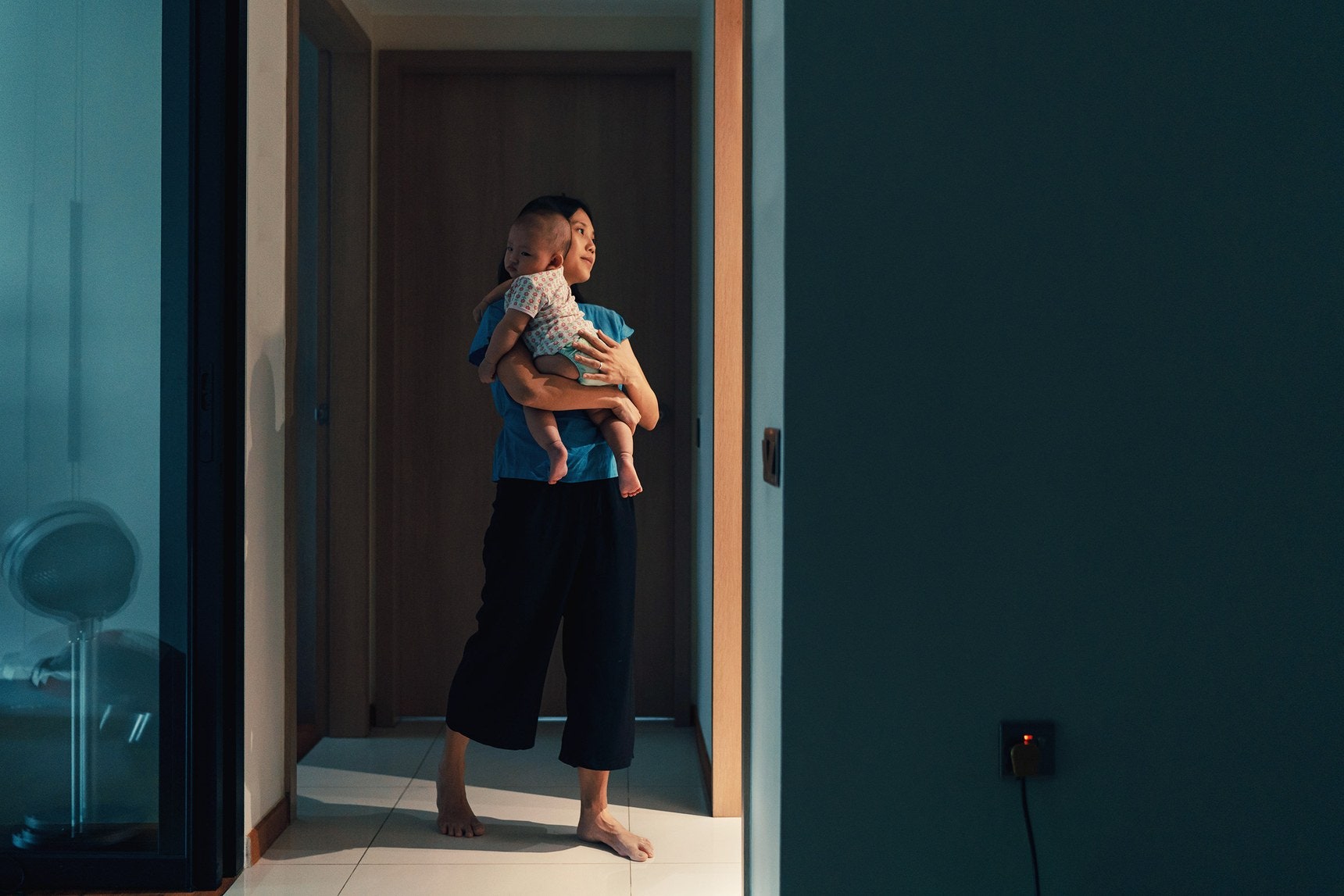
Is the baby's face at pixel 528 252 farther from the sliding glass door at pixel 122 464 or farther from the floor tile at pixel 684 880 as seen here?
the floor tile at pixel 684 880

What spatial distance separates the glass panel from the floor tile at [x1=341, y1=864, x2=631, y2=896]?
1.46 feet

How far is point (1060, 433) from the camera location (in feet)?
4.41

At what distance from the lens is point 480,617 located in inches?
88.0

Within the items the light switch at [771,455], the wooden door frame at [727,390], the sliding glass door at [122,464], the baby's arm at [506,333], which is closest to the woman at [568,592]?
the baby's arm at [506,333]

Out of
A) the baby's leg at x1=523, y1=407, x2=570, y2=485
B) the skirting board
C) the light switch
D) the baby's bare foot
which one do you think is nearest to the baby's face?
the baby's leg at x1=523, y1=407, x2=570, y2=485

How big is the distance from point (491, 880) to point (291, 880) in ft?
1.33

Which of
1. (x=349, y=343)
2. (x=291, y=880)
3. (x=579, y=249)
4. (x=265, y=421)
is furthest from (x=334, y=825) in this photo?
(x=579, y=249)

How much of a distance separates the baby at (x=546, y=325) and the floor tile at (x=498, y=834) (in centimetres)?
81

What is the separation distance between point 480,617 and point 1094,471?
139 centimetres

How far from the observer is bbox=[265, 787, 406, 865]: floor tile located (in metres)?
2.16

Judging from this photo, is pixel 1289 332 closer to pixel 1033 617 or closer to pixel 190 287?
pixel 1033 617

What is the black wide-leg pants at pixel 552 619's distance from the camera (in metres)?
2.19

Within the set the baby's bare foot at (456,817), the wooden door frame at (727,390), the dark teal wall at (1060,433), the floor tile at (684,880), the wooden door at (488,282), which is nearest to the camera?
the dark teal wall at (1060,433)

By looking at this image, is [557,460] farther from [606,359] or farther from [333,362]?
[333,362]
